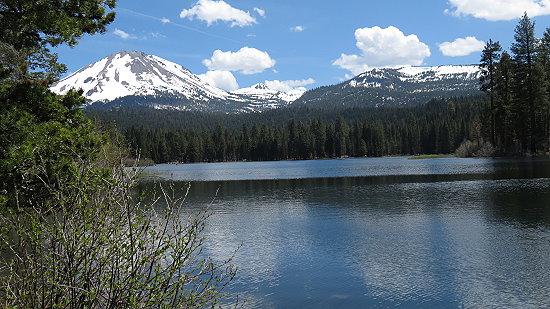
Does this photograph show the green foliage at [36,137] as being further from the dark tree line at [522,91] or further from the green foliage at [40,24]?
the dark tree line at [522,91]

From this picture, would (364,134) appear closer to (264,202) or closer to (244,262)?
(264,202)

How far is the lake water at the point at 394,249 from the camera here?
13.9 metres

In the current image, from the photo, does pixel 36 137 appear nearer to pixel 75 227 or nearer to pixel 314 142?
pixel 75 227

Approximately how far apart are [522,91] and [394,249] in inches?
2712

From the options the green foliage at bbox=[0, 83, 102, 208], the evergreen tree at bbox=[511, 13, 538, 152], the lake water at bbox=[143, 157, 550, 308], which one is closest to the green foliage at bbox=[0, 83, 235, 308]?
the green foliage at bbox=[0, 83, 102, 208]

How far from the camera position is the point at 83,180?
6762 mm

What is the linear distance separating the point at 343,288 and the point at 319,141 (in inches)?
6526

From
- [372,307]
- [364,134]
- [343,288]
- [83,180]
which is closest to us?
[83,180]

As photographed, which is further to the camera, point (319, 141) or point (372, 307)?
point (319, 141)

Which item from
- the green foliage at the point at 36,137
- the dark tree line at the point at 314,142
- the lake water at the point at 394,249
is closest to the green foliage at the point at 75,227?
the green foliage at the point at 36,137

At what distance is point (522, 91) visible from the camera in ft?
250

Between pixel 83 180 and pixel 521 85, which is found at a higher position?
pixel 521 85

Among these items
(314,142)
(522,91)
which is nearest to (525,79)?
(522,91)

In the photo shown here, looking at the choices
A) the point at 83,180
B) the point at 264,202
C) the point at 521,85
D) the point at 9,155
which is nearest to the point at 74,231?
the point at 83,180
